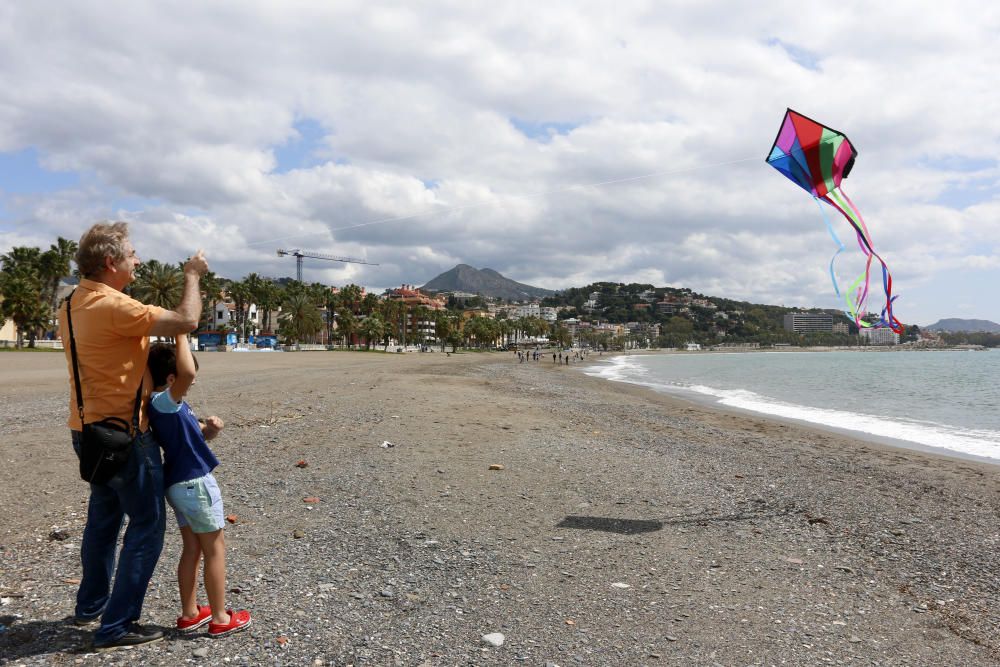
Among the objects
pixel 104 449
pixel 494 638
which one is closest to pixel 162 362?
pixel 104 449

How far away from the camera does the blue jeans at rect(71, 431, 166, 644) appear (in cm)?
302

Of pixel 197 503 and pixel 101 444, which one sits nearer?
pixel 101 444

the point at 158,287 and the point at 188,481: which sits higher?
the point at 158,287

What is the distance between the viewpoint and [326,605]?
374 cm

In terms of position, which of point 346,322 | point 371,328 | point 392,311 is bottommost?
point 371,328

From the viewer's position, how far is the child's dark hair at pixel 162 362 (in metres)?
3.09

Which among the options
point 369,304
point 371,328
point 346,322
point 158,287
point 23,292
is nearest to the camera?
point 23,292

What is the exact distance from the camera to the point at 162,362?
10.2ft

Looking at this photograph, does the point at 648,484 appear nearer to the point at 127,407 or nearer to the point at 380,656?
the point at 380,656

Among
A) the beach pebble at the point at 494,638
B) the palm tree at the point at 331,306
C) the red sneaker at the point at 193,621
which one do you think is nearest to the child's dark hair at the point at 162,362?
the red sneaker at the point at 193,621

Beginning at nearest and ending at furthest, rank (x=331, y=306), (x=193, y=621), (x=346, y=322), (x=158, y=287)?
(x=193, y=621)
(x=158, y=287)
(x=346, y=322)
(x=331, y=306)

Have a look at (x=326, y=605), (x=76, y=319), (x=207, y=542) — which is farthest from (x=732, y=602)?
(x=76, y=319)

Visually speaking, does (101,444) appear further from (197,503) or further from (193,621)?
(193,621)

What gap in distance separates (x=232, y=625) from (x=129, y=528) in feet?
2.48
